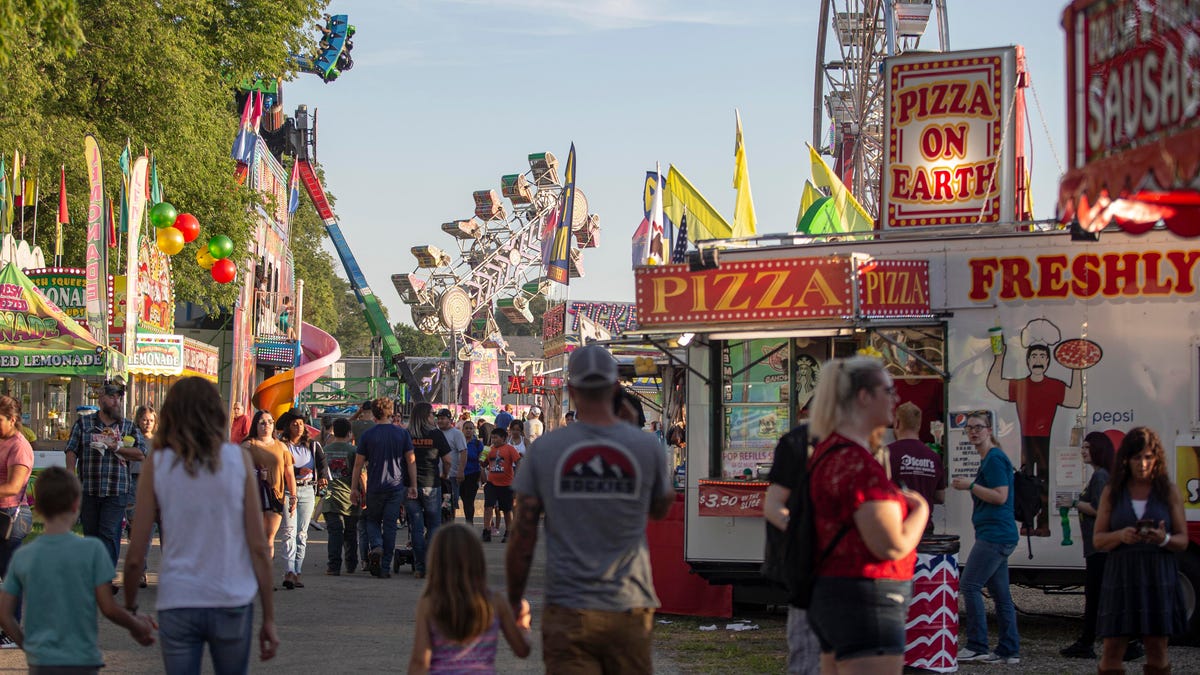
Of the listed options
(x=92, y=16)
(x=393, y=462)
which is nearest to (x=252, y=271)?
(x=92, y=16)

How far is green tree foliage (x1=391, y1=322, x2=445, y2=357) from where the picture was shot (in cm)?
14562

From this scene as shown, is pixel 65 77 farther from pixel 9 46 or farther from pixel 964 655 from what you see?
pixel 964 655

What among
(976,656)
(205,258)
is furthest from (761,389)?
(205,258)

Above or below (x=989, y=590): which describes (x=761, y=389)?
above

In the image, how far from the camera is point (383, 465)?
1470cm

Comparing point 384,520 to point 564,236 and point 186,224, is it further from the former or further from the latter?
point 564,236

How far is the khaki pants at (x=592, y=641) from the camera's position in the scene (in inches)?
200

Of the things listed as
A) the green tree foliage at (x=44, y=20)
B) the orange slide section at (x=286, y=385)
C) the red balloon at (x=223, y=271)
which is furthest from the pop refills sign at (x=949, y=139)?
the red balloon at (x=223, y=271)

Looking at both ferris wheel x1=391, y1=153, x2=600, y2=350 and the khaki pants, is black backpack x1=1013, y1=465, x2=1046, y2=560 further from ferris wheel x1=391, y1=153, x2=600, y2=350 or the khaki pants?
ferris wheel x1=391, y1=153, x2=600, y2=350

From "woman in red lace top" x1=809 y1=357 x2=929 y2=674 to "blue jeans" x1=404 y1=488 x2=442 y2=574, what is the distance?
10.5m

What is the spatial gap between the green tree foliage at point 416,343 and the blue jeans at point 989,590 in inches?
5150

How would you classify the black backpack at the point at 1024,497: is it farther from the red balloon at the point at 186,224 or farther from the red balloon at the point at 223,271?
the red balloon at the point at 223,271

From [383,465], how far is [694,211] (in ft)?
29.0

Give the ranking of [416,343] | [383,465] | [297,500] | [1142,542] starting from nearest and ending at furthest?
[1142,542] → [297,500] → [383,465] → [416,343]
